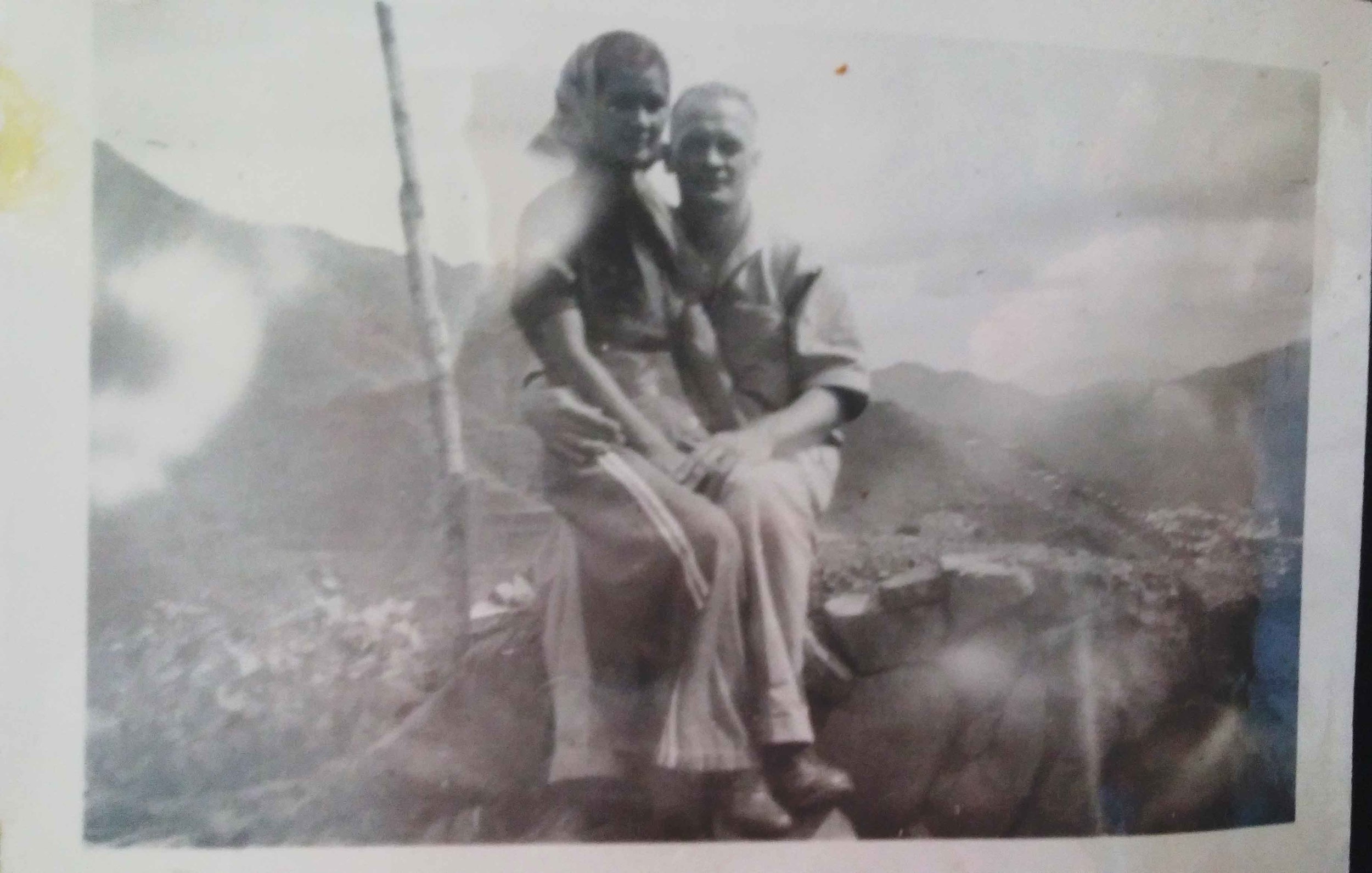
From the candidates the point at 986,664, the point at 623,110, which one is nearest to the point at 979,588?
the point at 986,664

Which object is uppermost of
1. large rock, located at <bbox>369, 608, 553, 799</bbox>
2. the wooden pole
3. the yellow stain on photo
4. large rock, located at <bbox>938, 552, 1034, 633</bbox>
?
the yellow stain on photo

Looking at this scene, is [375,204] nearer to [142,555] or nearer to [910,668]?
[142,555]

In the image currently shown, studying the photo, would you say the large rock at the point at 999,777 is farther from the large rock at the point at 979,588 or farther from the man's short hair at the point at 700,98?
the man's short hair at the point at 700,98

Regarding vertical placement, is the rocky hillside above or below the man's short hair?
below

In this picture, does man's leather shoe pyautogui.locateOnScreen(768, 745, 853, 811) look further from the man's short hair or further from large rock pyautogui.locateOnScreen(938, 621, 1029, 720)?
the man's short hair

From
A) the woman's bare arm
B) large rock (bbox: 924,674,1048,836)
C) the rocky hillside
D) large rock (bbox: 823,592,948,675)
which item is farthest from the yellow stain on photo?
large rock (bbox: 924,674,1048,836)

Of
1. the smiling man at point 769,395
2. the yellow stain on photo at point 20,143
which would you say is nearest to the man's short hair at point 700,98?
the smiling man at point 769,395

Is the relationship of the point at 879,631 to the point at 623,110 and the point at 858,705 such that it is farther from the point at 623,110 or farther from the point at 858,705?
the point at 623,110
